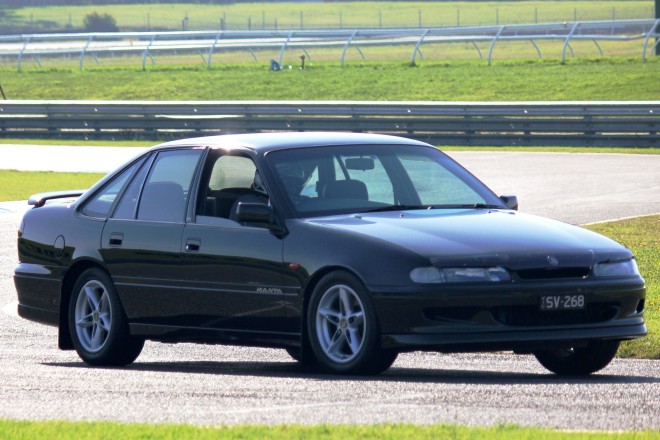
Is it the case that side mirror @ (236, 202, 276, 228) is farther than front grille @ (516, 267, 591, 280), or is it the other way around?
side mirror @ (236, 202, 276, 228)

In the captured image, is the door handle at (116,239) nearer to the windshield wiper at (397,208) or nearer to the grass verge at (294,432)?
the windshield wiper at (397,208)

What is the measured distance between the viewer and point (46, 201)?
424 inches

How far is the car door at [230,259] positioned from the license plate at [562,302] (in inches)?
58.7

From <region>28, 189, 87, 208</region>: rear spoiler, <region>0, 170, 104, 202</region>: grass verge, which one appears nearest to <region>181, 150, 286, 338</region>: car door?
<region>28, 189, 87, 208</region>: rear spoiler

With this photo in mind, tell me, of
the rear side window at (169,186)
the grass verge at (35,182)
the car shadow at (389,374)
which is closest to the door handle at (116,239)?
the rear side window at (169,186)

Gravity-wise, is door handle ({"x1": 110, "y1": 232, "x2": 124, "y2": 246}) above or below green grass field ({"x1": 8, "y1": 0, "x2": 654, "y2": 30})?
below

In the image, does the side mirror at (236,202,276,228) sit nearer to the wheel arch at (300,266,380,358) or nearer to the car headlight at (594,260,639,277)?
the wheel arch at (300,266,380,358)

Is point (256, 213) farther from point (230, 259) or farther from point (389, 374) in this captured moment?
point (389, 374)

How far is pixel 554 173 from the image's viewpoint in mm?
27094

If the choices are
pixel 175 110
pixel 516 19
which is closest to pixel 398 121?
pixel 175 110

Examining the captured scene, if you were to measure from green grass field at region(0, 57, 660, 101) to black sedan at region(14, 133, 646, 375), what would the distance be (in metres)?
31.0

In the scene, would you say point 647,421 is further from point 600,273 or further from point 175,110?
point 175,110

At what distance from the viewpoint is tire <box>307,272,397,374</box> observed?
817cm

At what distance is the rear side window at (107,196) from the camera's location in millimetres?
10023
